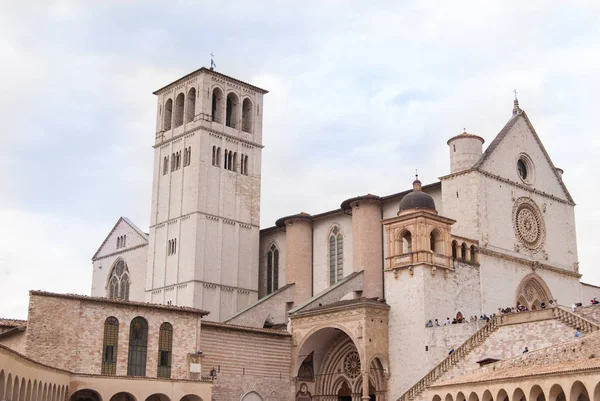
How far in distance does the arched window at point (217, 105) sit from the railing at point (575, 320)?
28.1 m

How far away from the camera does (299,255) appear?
50.2m

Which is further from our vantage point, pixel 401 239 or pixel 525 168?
pixel 525 168

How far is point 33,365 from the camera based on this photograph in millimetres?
27141

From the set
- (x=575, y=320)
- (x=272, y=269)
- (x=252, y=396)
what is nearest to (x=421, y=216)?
(x=575, y=320)

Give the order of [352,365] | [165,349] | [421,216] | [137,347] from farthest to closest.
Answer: [352,365]
[421,216]
[165,349]
[137,347]

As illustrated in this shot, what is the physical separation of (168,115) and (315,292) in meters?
16.5

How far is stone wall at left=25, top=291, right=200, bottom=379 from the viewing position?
3269 cm

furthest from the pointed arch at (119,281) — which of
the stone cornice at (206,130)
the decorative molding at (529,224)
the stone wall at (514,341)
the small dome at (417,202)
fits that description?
the stone wall at (514,341)

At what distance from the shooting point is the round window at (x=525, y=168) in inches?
1826

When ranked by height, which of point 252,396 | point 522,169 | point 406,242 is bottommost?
point 252,396

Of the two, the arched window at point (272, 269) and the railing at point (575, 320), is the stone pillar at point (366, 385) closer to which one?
the railing at point (575, 320)

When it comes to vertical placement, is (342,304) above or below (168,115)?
below

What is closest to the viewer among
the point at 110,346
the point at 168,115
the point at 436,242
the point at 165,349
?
the point at 110,346

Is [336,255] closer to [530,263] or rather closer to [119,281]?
[530,263]
